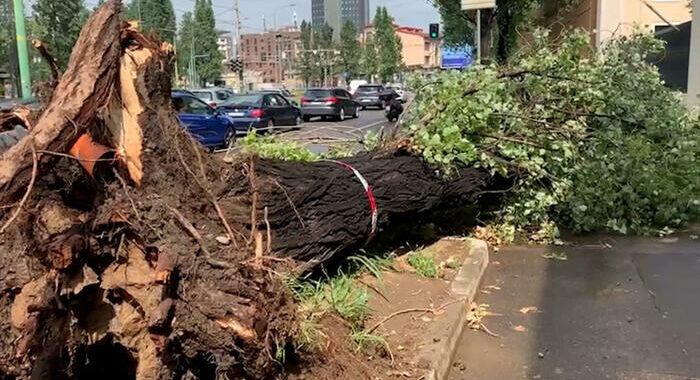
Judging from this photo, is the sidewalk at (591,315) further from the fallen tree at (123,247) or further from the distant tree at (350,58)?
the distant tree at (350,58)

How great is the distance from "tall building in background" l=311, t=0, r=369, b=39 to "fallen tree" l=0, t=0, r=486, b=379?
4448 inches

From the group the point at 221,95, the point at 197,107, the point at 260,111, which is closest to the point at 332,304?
the point at 197,107

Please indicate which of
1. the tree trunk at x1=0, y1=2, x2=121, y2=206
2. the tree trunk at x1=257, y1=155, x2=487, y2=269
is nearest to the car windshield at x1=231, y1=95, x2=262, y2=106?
the tree trunk at x1=257, y1=155, x2=487, y2=269

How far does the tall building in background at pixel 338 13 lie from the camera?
404 ft

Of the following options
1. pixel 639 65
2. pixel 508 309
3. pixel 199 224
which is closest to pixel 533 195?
pixel 508 309

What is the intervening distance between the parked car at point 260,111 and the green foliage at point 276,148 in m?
16.1

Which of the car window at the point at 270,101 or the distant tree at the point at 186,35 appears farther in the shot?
the distant tree at the point at 186,35

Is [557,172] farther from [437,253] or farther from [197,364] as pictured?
[197,364]

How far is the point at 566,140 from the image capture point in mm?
7496

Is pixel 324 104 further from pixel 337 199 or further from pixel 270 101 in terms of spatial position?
pixel 337 199

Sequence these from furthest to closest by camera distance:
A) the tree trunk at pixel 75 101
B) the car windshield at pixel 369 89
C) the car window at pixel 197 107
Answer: the car windshield at pixel 369 89 → the car window at pixel 197 107 → the tree trunk at pixel 75 101

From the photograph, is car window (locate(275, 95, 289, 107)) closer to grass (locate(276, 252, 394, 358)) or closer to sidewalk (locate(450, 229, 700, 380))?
sidewalk (locate(450, 229, 700, 380))

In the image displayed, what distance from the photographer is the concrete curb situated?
4148mm

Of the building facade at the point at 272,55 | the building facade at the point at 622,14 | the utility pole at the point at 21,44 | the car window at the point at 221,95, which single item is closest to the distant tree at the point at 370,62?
the building facade at the point at 272,55
